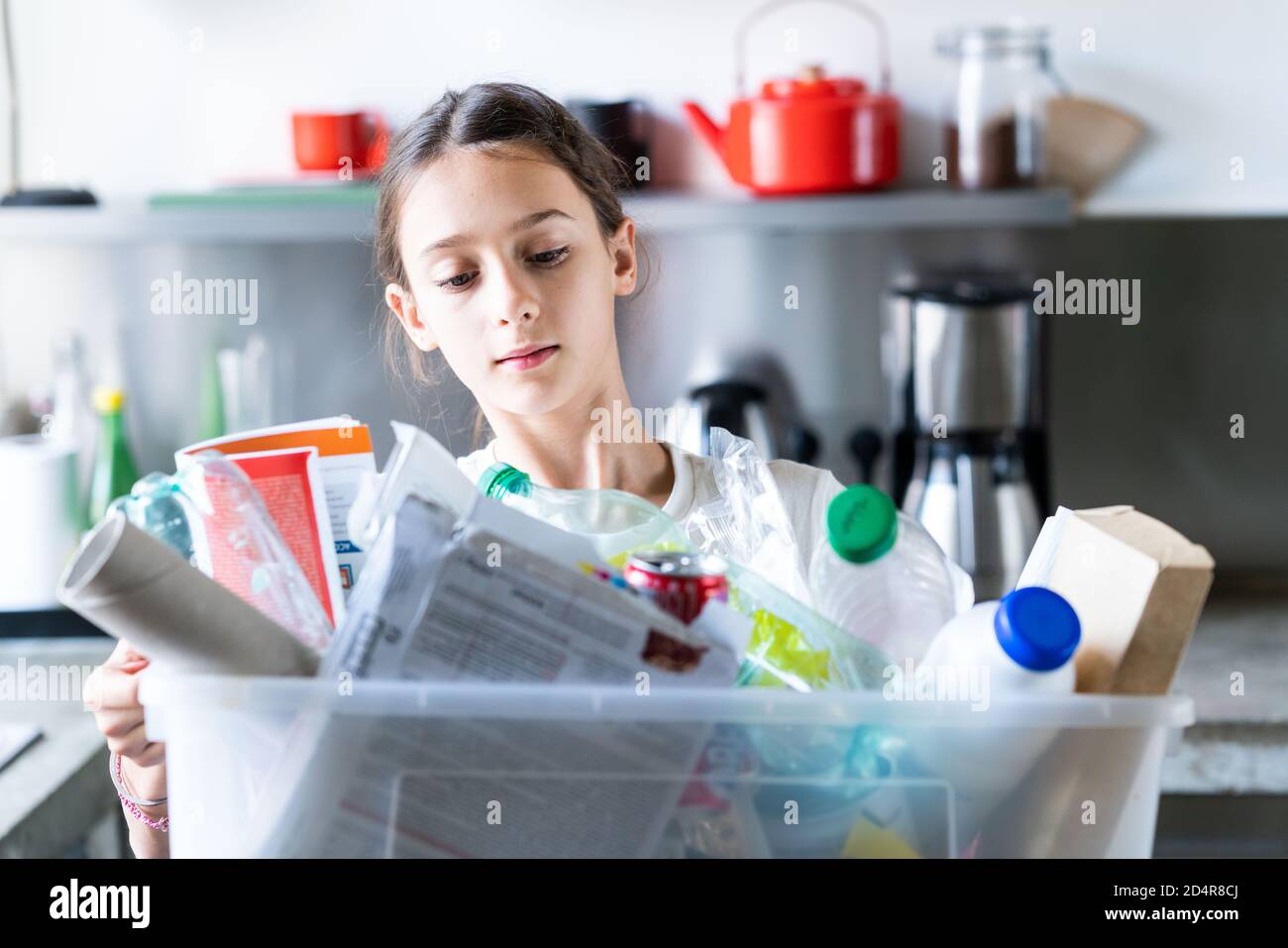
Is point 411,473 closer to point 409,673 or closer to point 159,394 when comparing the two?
point 409,673

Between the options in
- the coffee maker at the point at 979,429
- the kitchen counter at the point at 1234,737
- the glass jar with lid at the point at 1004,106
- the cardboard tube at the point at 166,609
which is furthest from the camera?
the glass jar with lid at the point at 1004,106

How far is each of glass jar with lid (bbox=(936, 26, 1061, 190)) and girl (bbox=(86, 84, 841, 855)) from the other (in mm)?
932

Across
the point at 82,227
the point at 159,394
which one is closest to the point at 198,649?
the point at 82,227

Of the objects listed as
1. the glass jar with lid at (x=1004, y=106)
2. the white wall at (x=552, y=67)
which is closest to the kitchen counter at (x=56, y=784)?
the white wall at (x=552, y=67)

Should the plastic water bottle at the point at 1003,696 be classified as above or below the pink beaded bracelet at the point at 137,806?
above

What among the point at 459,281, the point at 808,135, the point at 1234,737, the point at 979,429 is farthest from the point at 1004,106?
the point at 459,281

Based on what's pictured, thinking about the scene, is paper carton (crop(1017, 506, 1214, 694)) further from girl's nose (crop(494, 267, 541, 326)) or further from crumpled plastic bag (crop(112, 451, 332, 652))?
girl's nose (crop(494, 267, 541, 326))

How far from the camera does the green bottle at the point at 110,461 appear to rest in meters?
1.90

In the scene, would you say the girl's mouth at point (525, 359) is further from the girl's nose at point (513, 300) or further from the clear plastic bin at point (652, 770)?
the clear plastic bin at point (652, 770)

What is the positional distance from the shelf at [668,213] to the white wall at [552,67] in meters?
0.21

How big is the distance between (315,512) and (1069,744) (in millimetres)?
315

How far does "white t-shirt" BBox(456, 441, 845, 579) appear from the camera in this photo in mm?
932

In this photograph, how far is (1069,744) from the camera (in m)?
0.42

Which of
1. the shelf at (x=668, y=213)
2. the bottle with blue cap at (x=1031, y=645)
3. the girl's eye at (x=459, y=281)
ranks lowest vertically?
the bottle with blue cap at (x=1031, y=645)
